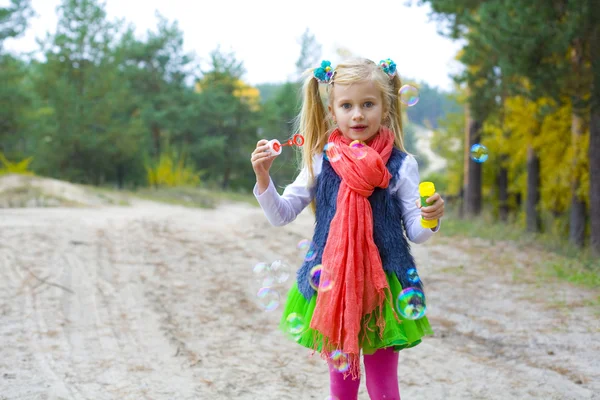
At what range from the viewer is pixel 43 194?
36.4 ft

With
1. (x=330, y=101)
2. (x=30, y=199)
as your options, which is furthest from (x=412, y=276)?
(x=30, y=199)

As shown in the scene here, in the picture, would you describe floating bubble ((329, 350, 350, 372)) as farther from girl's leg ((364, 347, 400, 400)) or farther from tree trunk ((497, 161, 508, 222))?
tree trunk ((497, 161, 508, 222))

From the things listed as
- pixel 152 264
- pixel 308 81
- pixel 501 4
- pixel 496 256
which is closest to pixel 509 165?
pixel 501 4

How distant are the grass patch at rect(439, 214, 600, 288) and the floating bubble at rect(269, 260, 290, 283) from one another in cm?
390

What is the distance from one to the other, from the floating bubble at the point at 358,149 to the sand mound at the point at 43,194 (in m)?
9.08

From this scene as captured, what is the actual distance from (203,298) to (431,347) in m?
2.12

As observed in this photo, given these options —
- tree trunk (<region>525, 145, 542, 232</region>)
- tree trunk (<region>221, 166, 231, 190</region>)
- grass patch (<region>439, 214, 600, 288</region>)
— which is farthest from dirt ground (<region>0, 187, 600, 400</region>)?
tree trunk (<region>221, 166, 231, 190</region>)

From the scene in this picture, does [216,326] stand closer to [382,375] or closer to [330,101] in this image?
[382,375]

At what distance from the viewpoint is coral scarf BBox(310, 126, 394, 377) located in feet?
7.29

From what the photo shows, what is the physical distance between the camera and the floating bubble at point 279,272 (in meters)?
2.72

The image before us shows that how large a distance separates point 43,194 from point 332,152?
32.5ft

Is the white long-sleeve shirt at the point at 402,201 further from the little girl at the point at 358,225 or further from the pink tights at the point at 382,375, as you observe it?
the pink tights at the point at 382,375

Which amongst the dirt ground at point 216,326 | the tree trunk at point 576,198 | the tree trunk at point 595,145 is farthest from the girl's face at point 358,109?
the tree trunk at point 576,198

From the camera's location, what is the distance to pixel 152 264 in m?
6.46
